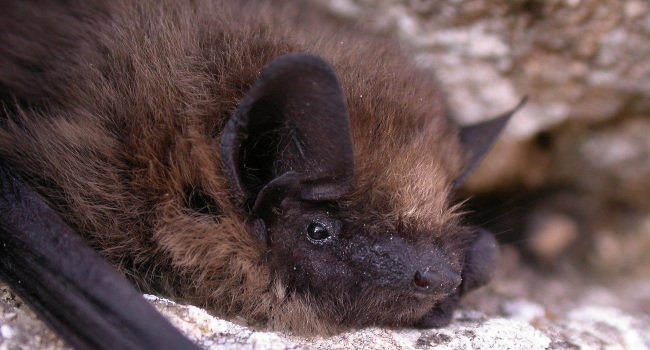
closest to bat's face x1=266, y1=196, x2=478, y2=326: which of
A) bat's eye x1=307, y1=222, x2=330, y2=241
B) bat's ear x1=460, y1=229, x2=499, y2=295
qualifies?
bat's eye x1=307, y1=222, x2=330, y2=241

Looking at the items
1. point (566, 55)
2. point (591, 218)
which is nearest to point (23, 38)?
point (566, 55)

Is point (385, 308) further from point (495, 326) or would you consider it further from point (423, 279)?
point (495, 326)

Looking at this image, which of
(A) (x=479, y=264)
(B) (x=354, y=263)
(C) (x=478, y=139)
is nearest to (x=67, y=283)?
(B) (x=354, y=263)

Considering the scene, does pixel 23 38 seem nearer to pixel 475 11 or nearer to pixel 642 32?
pixel 475 11

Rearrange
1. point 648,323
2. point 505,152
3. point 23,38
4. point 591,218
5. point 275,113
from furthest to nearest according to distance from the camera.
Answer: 1. point 591,218
2. point 505,152
3. point 648,323
4. point 23,38
5. point 275,113

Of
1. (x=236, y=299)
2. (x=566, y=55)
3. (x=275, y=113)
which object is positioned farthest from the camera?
(x=566, y=55)

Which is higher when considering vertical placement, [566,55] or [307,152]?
[566,55]
